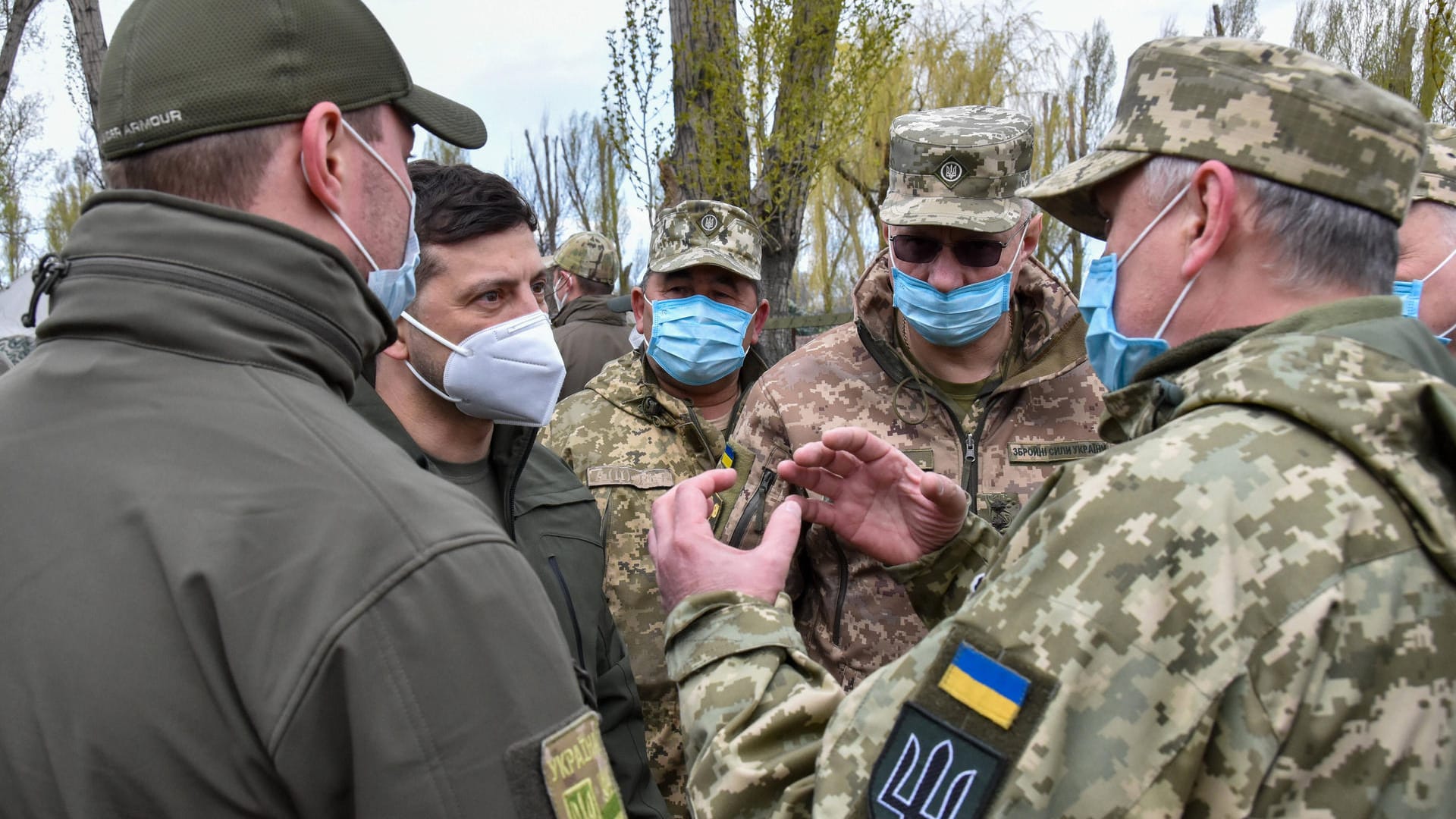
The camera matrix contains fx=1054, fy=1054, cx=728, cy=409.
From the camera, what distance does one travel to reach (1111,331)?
6.12 feet

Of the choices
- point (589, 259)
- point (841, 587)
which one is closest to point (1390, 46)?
point (589, 259)

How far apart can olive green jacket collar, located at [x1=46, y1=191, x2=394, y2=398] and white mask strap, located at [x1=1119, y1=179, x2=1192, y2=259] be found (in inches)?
49.9

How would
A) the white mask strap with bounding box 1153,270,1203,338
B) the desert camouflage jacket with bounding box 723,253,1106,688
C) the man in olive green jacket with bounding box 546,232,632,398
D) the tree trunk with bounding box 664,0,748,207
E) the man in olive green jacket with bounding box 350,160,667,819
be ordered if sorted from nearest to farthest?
the white mask strap with bounding box 1153,270,1203,338 < the man in olive green jacket with bounding box 350,160,667,819 < the desert camouflage jacket with bounding box 723,253,1106,688 < the man in olive green jacket with bounding box 546,232,632,398 < the tree trunk with bounding box 664,0,748,207

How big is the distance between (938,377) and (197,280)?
89.2 inches

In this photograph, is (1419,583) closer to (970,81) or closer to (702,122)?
(702,122)

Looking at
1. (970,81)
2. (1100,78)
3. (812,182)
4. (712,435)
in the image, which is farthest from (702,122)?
(1100,78)

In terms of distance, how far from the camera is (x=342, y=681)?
3.70 feet

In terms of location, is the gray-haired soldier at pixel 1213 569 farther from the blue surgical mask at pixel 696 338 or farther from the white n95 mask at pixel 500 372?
the blue surgical mask at pixel 696 338

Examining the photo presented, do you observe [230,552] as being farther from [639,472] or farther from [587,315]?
[587,315]

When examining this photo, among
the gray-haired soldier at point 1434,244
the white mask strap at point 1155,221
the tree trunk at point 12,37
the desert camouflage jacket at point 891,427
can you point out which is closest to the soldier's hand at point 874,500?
the desert camouflage jacket at point 891,427

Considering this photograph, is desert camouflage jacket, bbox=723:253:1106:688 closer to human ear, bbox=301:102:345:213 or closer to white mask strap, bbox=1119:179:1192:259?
white mask strap, bbox=1119:179:1192:259

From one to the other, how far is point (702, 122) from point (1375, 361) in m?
7.88

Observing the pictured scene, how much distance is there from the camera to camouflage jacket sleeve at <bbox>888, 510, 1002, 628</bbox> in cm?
249

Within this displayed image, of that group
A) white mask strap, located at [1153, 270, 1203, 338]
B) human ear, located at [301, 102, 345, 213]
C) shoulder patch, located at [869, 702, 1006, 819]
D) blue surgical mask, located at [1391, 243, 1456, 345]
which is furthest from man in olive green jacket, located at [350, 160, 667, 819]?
blue surgical mask, located at [1391, 243, 1456, 345]
